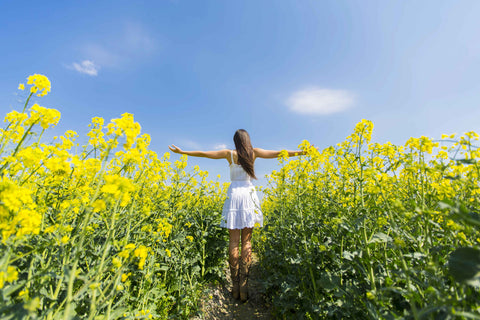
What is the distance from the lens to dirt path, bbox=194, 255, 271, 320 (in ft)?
10.2

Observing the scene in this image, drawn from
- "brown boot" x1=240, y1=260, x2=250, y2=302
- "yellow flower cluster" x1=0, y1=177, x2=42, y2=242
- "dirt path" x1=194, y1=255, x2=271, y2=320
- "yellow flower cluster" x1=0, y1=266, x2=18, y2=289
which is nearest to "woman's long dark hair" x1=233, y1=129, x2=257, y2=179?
"brown boot" x1=240, y1=260, x2=250, y2=302

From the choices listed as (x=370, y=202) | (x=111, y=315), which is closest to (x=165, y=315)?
(x=111, y=315)

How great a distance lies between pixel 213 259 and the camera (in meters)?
4.08

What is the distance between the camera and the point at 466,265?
3.01ft

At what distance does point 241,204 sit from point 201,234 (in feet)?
2.79

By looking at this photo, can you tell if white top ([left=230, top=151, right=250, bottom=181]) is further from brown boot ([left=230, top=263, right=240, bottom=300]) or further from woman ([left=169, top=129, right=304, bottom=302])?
brown boot ([left=230, top=263, right=240, bottom=300])

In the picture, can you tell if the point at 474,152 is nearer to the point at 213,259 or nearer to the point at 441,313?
the point at 441,313

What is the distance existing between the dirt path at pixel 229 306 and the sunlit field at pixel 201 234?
17cm

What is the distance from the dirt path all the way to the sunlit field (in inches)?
6.6

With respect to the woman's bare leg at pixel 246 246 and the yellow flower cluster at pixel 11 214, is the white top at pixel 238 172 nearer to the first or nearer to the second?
the woman's bare leg at pixel 246 246

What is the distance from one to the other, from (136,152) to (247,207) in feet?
7.93

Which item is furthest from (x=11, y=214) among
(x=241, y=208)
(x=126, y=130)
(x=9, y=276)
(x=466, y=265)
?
(x=241, y=208)

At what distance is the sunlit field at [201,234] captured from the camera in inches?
44.3

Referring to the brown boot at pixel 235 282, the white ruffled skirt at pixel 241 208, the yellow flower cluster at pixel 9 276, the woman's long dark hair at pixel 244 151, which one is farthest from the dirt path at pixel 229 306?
the yellow flower cluster at pixel 9 276
